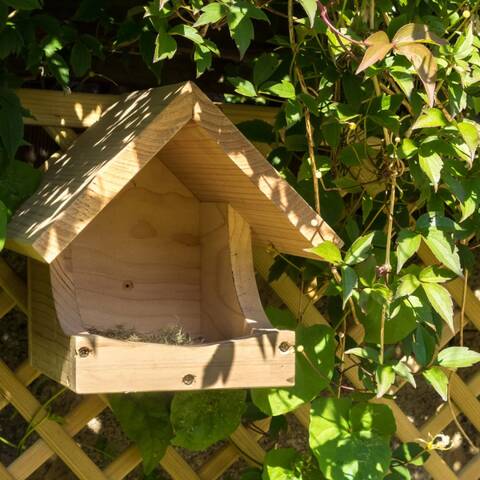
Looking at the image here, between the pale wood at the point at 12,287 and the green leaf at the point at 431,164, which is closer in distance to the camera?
the green leaf at the point at 431,164

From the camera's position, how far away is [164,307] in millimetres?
1703

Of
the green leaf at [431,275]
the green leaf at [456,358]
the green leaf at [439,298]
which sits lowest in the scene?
the green leaf at [456,358]

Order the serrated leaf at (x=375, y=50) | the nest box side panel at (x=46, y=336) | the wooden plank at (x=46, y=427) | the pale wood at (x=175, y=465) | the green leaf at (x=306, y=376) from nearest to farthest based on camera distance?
1. the serrated leaf at (x=375, y=50)
2. the nest box side panel at (x=46, y=336)
3. the green leaf at (x=306, y=376)
4. the wooden plank at (x=46, y=427)
5. the pale wood at (x=175, y=465)

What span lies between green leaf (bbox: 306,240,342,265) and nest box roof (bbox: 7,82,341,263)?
0.11 ft

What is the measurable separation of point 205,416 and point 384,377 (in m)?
0.42

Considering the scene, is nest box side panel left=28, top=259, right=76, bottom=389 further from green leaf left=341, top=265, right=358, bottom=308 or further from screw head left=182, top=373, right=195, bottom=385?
green leaf left=341, top=265, right=358, bottom=308

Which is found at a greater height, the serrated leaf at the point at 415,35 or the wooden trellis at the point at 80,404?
the serrated leaf at the point at 415,35

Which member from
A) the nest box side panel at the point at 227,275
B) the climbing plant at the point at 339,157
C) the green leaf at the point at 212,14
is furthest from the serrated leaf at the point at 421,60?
the nest box side panel at the point at 227,275

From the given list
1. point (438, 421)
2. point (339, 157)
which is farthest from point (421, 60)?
point (438, 421)

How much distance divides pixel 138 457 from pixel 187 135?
0.78 meters

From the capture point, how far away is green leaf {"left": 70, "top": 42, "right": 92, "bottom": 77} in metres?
1.78

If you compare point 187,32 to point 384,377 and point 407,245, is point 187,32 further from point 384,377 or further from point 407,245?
point 384,377

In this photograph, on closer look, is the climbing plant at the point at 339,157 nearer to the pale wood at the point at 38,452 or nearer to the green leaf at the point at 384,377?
the green leaf at the point at 384,377

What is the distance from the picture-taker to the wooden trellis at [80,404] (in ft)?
6.17
